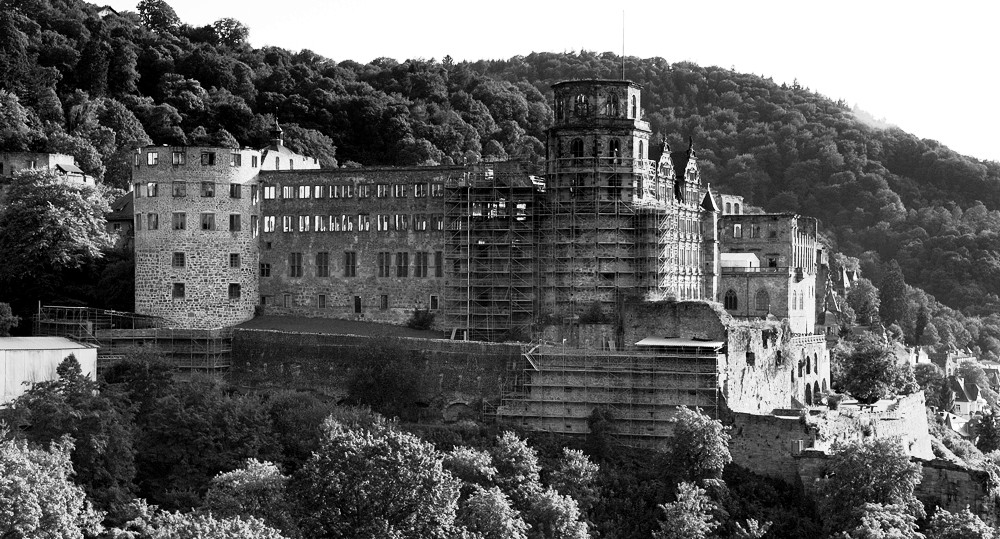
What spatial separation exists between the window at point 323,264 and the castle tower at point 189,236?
3.66 meters

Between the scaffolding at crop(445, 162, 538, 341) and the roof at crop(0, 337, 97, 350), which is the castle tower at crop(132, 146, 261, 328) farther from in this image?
the scaffolding at crop(445, 162, 538, 341)

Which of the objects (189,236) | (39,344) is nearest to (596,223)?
(189,236)

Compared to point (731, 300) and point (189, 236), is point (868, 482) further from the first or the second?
point (189, 236)

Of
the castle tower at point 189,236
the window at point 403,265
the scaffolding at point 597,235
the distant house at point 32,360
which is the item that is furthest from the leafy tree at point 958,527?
the castle tower at point 189,236

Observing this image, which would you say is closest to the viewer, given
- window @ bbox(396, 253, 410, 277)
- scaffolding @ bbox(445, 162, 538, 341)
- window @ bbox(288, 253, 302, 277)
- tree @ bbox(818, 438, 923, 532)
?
tree @ bbox(818, 438, 923, 532)

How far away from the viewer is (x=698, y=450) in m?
58.7

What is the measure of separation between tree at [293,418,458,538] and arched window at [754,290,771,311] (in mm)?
30518

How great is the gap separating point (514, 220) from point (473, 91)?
59.5m

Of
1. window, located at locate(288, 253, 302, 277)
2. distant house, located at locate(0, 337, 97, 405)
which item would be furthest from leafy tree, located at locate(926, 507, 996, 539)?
distant house, located at locate(0, 337, 97, 405)

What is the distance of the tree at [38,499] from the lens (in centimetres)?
4869

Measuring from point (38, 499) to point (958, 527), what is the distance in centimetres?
2959

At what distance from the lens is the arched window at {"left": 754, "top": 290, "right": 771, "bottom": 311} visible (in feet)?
263

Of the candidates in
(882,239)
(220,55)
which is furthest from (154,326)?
(882,239)

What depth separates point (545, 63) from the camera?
15338cm
